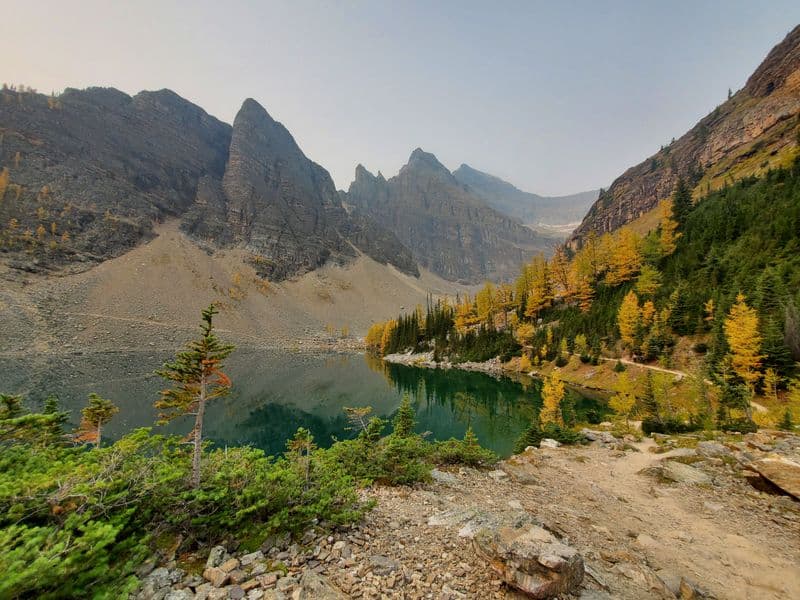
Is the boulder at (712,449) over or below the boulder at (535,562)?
below

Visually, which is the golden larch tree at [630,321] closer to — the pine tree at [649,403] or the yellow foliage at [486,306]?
the pine tree at [649,403]

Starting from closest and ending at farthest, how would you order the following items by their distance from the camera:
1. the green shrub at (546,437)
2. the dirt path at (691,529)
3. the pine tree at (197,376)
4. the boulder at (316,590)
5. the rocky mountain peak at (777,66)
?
the boulder at (316,590)
the dirt path at (691,529)
the pine tree at (197,376)
the green shrub at (546,437)
the rocky mountain peak at (777,66)

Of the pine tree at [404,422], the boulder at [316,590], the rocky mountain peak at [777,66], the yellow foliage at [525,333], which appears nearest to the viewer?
the boulder at [316,590]

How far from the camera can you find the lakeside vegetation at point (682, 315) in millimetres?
29500

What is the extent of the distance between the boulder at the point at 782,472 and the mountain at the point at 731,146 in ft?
302

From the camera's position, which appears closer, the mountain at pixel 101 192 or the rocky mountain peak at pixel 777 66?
the rocky mountain peak at pixel 777 66

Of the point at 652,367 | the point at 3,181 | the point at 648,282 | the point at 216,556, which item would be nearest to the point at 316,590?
the point at 216,556

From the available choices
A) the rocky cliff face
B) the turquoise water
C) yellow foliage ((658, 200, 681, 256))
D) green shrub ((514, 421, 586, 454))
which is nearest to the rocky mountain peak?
yellow foliage ((658, 200, 681, 256))

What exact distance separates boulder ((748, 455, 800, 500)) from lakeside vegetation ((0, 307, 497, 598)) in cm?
1475

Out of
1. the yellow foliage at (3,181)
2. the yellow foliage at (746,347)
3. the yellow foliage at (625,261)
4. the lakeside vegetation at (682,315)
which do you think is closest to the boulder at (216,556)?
the lakeside vegetation at (682,315)

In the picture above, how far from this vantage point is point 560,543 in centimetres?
680

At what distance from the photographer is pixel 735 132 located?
400 feet

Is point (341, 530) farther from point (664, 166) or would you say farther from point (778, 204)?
point (664, 166)

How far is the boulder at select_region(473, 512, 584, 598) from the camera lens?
5941 mm
